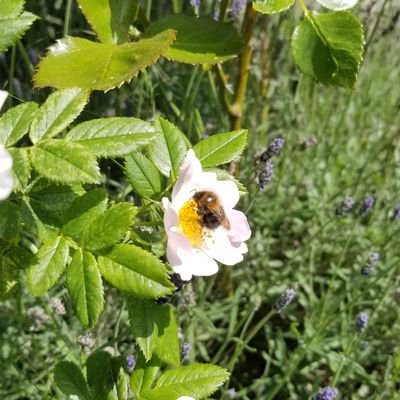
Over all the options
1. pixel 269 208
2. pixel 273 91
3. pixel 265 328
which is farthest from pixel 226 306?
pixel 273 91

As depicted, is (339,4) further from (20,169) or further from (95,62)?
(20,169)

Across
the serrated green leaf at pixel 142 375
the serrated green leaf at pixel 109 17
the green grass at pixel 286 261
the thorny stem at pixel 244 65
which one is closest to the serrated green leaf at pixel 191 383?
the serrated green leaf at pixel 142 375

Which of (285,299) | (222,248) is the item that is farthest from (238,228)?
(285,299)

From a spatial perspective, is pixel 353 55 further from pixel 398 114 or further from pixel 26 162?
pixel 398 114

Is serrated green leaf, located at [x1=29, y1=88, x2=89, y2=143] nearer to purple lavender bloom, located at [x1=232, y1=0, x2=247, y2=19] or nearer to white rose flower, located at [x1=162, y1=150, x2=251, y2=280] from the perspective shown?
white rose flower, located at [x1=162, y1=150, x2=251, y2=280]

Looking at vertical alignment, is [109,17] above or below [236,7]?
above

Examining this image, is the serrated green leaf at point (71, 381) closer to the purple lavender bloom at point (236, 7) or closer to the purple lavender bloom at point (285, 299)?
the purple lavender bloom at point (285, 299)
